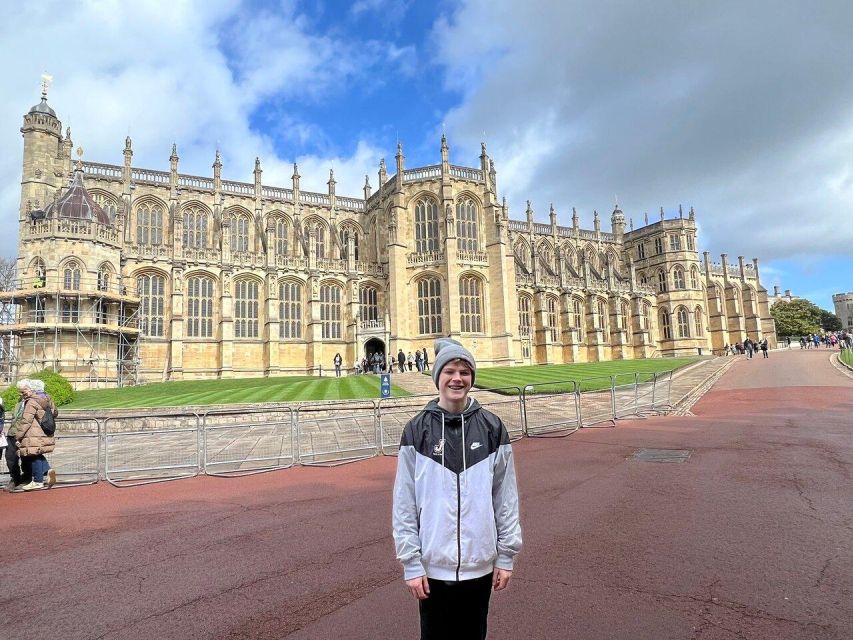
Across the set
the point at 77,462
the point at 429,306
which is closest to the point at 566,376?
the point at 429,306

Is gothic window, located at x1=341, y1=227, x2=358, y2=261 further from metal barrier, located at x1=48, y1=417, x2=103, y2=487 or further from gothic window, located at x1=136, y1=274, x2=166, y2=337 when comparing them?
metal barrier, located at x1=48, y1=417, x2=103, y2=487

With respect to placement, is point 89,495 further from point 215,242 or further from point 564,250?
point 564,250

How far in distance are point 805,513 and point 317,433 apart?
32.4ft

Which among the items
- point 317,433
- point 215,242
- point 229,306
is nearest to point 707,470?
point 317,433

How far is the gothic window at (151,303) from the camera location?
1300 inches

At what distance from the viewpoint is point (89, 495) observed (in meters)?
7.74

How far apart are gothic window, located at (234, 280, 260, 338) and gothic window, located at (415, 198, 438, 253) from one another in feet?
41.9

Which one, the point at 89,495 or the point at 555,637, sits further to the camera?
the point at 89,495

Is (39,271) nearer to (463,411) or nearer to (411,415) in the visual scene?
(411,415)

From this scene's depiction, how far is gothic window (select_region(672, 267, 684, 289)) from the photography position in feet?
188

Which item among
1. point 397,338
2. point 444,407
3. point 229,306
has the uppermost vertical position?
point 229,306

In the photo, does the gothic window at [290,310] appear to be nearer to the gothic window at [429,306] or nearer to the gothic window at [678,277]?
the gothic window at [429,306]

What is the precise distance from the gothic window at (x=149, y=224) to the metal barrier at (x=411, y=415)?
27595 millimetres

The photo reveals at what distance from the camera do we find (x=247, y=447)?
37.5ft
